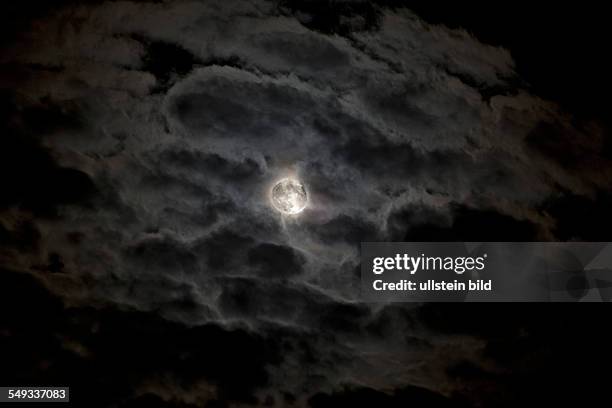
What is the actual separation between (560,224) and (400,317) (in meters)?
1.10

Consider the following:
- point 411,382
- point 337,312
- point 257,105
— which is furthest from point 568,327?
point 257,105

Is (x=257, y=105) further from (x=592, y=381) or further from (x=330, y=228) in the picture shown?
(x=592, y=381)

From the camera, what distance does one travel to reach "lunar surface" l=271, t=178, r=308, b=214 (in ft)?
7.35

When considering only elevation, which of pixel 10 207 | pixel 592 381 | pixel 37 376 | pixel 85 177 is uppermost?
pixel 85 177

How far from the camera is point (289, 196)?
88.1 inches

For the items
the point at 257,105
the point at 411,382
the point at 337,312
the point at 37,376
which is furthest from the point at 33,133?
the point at 411,382

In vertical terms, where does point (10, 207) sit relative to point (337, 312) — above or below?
above

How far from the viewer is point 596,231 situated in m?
2.36

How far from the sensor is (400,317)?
2.42 metres

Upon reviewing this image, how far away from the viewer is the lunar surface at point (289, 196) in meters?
2.24

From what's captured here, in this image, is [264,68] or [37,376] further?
[37,376]

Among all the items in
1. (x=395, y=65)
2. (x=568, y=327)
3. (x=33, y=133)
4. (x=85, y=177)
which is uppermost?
(x=395, y=65)

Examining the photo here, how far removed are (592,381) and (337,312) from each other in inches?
64.5

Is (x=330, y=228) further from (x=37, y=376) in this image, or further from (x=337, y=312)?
(x=37, y=376)
